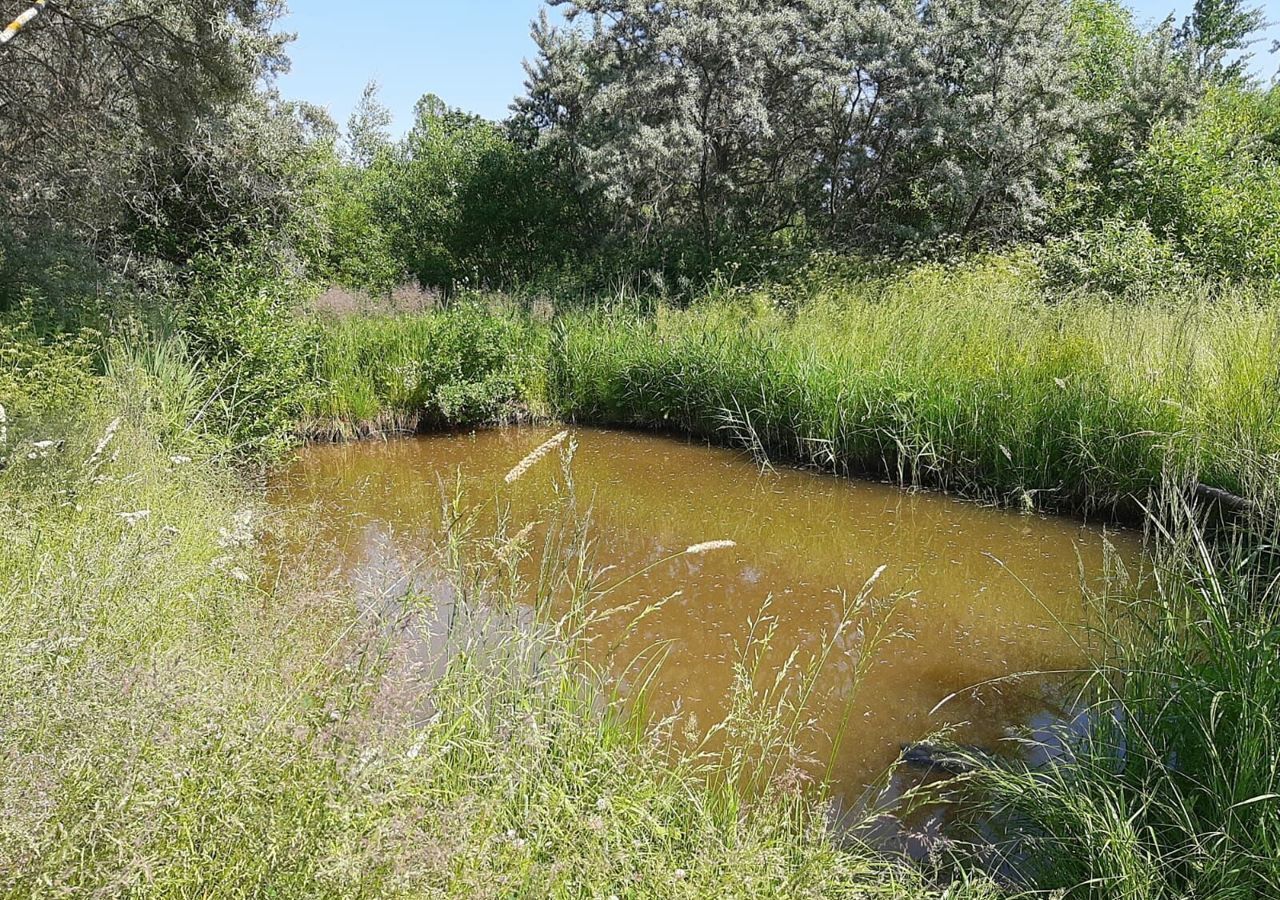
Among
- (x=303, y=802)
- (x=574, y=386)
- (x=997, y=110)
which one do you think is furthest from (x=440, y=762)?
(x=997, y=110)

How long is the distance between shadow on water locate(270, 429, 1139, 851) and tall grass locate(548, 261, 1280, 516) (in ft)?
1.23

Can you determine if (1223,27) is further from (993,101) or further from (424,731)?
(424,731)

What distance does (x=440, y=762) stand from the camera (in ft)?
6.19

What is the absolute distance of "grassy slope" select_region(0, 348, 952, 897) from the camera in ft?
4.17

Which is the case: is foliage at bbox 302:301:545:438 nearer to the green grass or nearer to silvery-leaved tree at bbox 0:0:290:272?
silvery-leaved tree at bbox 0:0:290:272

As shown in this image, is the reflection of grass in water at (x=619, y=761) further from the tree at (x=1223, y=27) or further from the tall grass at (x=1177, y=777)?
the tree at (x=1223, y=27)

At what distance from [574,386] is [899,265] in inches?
204

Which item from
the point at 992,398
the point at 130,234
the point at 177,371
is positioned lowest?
the point at 992,398

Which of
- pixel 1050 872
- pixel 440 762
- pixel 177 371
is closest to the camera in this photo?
pixel 440 762

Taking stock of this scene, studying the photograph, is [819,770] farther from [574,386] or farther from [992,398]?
[574,386]

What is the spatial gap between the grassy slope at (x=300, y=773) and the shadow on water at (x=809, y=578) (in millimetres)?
313

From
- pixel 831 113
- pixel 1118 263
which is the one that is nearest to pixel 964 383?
pixel 1118 263

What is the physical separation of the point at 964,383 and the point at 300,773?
20.2ft

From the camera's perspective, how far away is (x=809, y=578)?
4.92 meters
